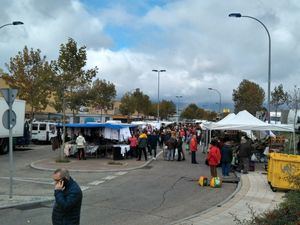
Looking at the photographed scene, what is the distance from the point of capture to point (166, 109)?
126 metres

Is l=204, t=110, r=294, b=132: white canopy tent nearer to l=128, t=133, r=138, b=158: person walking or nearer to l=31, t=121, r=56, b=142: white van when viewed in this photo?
l=128, t=133, r=138, b=158: person walking

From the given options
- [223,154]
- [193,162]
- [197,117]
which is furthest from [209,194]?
[197,117]

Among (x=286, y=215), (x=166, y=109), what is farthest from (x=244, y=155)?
(x=166, y=109)

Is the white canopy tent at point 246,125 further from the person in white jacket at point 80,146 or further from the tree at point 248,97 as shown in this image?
the tree at point 248,97

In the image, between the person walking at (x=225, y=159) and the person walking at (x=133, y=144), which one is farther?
the person walking at (x=133, y=144)

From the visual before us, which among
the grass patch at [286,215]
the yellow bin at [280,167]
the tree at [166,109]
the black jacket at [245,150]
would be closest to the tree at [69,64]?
the black jacket at [245,150]

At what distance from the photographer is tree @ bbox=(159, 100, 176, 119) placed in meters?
125

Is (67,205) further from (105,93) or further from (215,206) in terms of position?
(105,93)

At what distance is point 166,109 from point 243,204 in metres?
114

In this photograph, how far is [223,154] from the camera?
743 inches

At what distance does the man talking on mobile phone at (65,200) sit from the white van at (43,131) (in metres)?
34.6

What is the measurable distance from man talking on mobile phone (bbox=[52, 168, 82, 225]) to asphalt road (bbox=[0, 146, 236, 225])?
363 centimetres

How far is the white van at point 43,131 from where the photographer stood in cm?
4022

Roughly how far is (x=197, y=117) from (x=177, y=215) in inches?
5651
